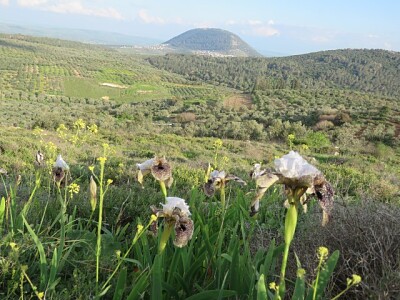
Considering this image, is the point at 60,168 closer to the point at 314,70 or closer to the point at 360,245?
the point at 360,245

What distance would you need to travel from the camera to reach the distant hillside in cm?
9312

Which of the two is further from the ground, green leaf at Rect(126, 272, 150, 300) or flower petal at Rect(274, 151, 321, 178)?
flower petal at Rect(274, 151, 321, 178)

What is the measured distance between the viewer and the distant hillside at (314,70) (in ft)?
306

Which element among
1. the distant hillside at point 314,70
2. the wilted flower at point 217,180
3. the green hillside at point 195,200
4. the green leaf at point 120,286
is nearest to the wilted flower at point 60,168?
the green hillside at point 195,200

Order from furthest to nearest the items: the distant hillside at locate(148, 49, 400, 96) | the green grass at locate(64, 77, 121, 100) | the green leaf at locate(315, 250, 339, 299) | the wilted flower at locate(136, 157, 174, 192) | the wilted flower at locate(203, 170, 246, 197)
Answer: the distant hillside at locate(148, 49, 400, 96) < the green grass at locate(64, 77, 121, 100) < the wilted flower at locate(203, 170, 246, 197) < the wilted flower at locate(136, 157, 174, 192) < the green leaf at locate(315, 250, 339, 299)

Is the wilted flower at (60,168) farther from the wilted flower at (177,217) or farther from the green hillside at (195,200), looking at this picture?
the wilted flower at (177,217)

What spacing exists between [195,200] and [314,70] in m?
114

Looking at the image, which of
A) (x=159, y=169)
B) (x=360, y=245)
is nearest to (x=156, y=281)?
(x=159, y=169)

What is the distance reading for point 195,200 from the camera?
361 centimetres

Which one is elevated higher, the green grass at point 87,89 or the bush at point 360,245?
the bush at point 360,245

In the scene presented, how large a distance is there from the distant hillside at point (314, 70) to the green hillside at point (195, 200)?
58.5 feet

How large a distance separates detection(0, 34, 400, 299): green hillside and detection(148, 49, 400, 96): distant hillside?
17.8 m

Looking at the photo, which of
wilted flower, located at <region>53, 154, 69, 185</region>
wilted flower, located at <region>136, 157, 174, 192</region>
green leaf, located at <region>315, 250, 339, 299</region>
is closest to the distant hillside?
wilted flower, located at <region>53, 154, 69, 185</region>

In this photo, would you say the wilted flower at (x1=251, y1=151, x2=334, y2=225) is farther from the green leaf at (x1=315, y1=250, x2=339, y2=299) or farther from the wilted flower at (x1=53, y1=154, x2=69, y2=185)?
the wilted flower at (x1=53, y1=154, x2=69, y2=185)
